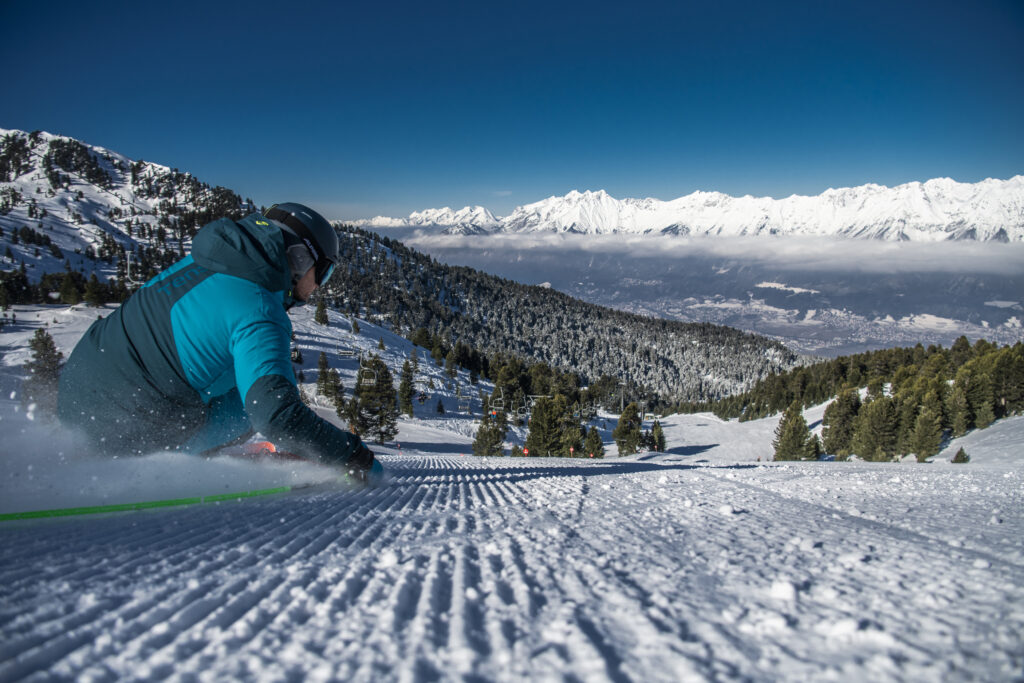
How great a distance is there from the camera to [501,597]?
166 centimetres

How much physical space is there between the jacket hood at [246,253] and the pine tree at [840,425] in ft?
186

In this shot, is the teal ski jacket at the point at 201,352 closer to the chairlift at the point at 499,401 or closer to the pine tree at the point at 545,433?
the pine tree at the point at 545,433

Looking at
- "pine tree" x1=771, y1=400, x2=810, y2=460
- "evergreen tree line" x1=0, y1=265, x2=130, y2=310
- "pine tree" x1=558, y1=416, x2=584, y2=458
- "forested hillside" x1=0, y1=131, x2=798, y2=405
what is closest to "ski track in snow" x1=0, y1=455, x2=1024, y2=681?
"pine tree" x1=558, y1=416, x2=584, y2=458

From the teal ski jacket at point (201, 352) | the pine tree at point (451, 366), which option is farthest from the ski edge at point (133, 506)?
the pine tree at point (451, 366)

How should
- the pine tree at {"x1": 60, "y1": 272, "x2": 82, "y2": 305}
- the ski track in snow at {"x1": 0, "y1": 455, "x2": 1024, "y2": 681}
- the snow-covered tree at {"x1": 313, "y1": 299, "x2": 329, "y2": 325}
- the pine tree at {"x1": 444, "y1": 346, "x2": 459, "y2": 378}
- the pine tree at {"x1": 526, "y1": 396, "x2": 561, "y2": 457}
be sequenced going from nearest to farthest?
the ski track in snow at {"x1": 0, "y1": 455, "x2": 1024, "y2": 681} → the pine tree at {"x1": 526, "y1": 396, "x2": 561, "y2": 457} → the pine tree at {"x1": 60, "y1": 272, "x2": 82, "y2": 305} → the pine tree at {"x1": 444, "y1": 346, "x2": 459, "y2": 378} → the snow-covered tree at {"x1": 313, "y1": 299, "x2": 329, "y2": 325}

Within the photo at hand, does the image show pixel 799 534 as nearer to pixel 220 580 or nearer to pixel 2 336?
pixel 220 580

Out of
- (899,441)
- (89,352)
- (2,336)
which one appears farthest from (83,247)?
(899,441)

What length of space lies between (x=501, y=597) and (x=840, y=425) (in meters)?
58.8

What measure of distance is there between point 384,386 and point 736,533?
47.2 meters

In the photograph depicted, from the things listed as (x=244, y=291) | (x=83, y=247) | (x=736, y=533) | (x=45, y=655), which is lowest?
(x=736, y=533)

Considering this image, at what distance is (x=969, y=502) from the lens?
4031 mm

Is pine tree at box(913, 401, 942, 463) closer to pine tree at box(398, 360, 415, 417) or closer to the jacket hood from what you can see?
the jacket hood

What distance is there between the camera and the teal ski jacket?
9.25 ft

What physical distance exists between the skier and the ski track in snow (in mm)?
705
